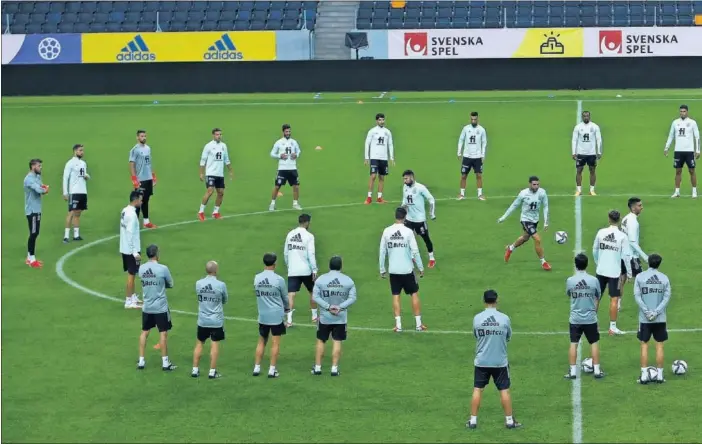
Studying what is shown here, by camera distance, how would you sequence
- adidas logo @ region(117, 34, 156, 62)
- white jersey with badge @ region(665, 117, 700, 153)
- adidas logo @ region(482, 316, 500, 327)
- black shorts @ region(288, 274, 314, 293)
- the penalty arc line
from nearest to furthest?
adidas logo @ region(482, 316, 500, 327) < black shorts @ region(288, 274, 314, 293) < the penalty arc line < white jersey with badge @ region(665, 117, 700, 153) < adidas logo @ region(117, 34, 156, 62)

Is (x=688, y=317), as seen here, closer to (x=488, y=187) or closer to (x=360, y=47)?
(x=488, y=187)

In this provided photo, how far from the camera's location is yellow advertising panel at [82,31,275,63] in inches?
2628

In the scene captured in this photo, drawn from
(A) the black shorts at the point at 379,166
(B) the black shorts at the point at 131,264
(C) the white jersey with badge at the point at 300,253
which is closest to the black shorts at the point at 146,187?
(A) the black shorts at the point at 379,166

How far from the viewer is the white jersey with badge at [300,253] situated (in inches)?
906

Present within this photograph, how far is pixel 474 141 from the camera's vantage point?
1438 inches

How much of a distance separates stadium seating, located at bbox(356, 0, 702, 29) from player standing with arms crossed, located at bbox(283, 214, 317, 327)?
45856mm

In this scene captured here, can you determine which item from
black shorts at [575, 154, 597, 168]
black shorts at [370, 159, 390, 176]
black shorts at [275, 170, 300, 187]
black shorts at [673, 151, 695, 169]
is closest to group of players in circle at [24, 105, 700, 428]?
black shorts at [275, 170, 300, 187]

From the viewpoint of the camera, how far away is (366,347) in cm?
2294

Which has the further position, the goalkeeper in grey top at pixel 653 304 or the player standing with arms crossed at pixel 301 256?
the player standing with arms crossed at pixel 301 256

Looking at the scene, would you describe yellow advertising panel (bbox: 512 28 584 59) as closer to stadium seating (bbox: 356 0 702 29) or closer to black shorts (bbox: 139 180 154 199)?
stadium seating (bbox: 356 0 702 29)

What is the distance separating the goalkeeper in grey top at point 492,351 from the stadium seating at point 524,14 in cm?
5034

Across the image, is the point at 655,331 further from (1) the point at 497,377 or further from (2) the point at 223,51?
(2) the point at 223,51

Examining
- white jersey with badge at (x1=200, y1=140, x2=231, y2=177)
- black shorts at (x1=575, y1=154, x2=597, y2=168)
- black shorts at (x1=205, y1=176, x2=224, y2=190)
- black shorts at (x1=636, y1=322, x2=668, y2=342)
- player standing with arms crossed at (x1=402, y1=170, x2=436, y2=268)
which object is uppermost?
black shorts at (x1=575, y1=154, x2=597, y2=168)

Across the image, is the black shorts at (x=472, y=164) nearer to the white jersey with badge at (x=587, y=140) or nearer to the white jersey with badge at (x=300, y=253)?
the white jersey with badge at (x=587, y=140)
